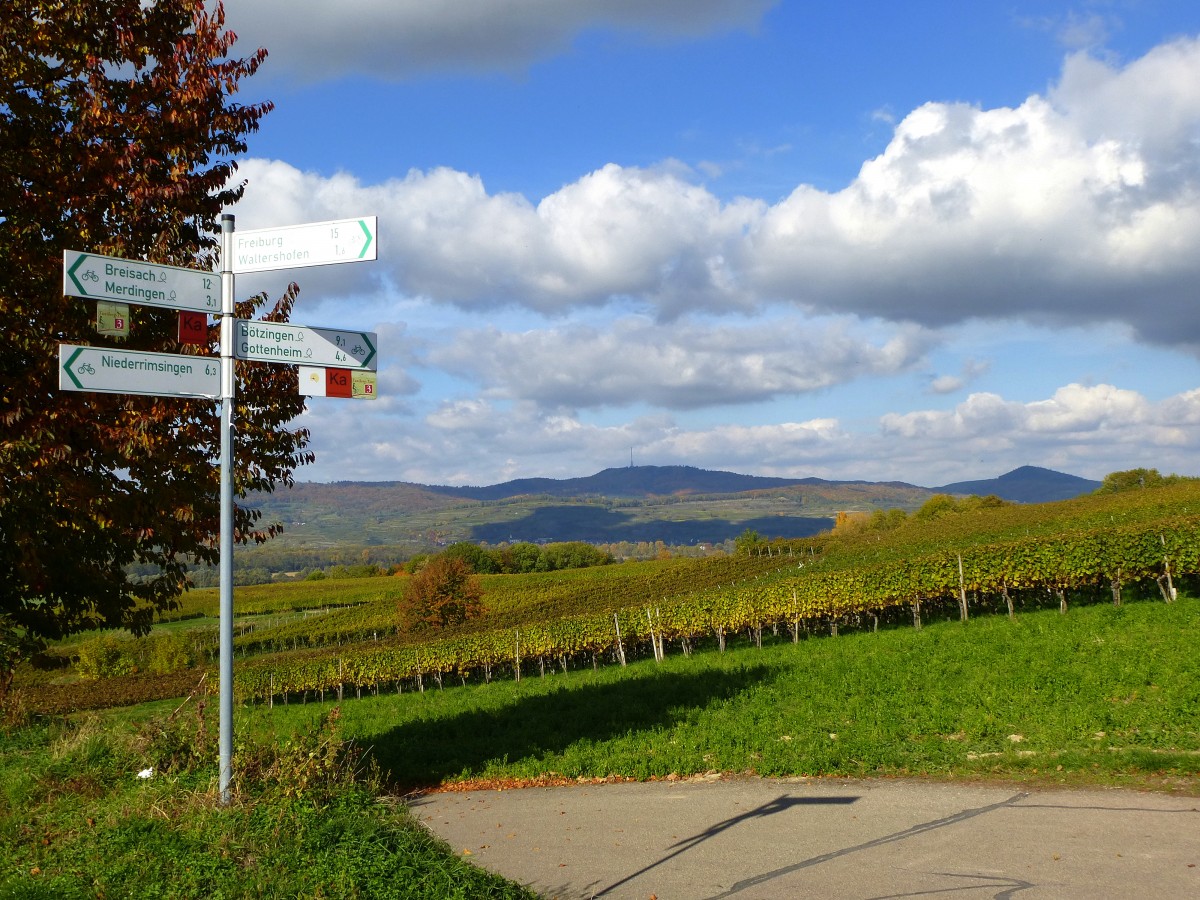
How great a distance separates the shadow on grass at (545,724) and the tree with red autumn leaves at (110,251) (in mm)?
4878

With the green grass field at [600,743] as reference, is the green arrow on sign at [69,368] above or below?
above

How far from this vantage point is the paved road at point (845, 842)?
670cm

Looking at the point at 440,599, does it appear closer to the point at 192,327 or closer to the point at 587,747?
the point at 587,747

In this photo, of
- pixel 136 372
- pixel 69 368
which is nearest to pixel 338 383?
pixel 136 372

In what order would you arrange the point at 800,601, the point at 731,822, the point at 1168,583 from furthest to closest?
the point at 800,601 → the point at 1168,583 → the point at 731,822

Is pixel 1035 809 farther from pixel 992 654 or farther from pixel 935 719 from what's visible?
pixel 992 654

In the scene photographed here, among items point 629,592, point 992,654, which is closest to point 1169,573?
point 992,654

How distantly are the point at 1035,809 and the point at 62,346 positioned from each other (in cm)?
935

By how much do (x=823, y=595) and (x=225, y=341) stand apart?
86.6 ft

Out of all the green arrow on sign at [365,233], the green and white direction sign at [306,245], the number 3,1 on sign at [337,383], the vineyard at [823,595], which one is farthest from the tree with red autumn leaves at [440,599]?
the green arrow on sign at [365,233]

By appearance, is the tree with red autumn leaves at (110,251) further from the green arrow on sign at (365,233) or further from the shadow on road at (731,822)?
the shadow on road at (731,822)

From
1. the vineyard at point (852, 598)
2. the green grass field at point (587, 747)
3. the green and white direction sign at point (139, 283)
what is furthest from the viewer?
the vineyard at point (852, 598)

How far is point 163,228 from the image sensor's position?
11242 millimetres

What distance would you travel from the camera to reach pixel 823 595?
100 feet
